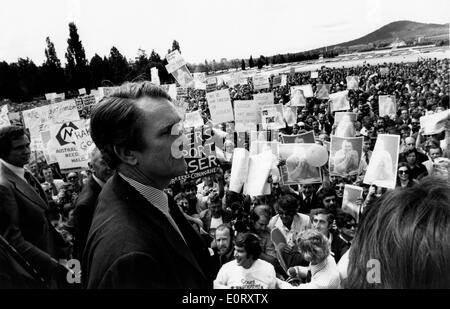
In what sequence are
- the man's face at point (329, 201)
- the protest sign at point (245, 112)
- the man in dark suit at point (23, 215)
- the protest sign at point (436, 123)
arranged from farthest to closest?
the protest sign at point (245, 112) < the protest sign at point (436, 123) < the man's face at point (329, 201) < the man in dark suit at point (23, 215)

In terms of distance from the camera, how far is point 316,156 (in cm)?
581

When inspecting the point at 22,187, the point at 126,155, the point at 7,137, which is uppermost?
the point at 126,155

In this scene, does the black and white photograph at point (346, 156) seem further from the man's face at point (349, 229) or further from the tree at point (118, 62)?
the tree at point (118, 62)

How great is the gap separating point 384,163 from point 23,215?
3657 mm

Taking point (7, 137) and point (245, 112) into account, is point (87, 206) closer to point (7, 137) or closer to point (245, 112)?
point (7, 137)

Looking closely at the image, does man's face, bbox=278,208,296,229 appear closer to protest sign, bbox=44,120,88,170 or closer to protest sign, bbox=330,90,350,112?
protest sign, bbox=44,120,88,170

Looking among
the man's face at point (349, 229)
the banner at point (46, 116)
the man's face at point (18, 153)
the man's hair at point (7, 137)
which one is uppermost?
the man's hair at point (7, 137)

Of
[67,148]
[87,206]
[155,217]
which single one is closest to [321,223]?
[87,206]

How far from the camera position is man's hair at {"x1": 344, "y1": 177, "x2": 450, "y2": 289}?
1032 millimetres

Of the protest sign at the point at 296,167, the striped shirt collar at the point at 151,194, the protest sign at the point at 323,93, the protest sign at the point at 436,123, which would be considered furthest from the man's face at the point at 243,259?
the protest sign at the point at 323,93

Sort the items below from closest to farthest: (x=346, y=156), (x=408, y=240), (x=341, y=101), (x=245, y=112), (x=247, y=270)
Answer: (x=408, y=240), (x=247, y=270), (x=346, y=156), (x=245, y=112), (x=341, y=101)

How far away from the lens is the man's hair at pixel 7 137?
3.03 metres

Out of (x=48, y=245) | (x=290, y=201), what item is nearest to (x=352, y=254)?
(x=48, y=245)

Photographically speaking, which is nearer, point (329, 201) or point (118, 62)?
point (329, 201)
